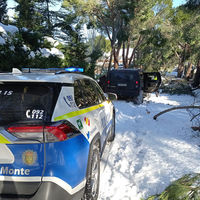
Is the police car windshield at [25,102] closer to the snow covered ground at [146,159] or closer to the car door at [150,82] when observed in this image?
the snow covered ground at [146,159]

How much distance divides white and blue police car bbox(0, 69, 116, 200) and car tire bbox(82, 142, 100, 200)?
108 mm

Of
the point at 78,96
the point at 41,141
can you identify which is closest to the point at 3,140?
the point at 41,141

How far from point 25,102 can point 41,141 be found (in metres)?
0.45

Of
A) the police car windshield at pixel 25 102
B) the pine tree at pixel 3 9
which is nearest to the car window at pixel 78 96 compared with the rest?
the police car windshield at pixel 25 102

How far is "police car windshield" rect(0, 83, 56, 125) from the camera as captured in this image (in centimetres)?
171

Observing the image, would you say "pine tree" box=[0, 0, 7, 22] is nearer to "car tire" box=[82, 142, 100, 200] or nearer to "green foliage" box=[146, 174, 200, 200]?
"car tire" box=[82, 142, 100, 200]

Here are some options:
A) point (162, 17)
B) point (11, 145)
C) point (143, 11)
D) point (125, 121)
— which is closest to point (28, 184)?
point (11, 145)

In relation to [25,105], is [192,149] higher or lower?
lower

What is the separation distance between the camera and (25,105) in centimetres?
179

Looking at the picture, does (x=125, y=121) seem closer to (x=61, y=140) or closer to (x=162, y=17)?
(x=61, y=140)

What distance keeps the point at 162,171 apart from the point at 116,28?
21.1 metres

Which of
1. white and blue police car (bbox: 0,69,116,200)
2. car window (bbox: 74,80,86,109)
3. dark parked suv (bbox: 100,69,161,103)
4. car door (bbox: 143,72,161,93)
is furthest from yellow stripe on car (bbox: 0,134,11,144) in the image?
car door (bbox: 143,72,161,93)

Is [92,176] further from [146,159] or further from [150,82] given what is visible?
[150,82]

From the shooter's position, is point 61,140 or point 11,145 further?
point 61,140
